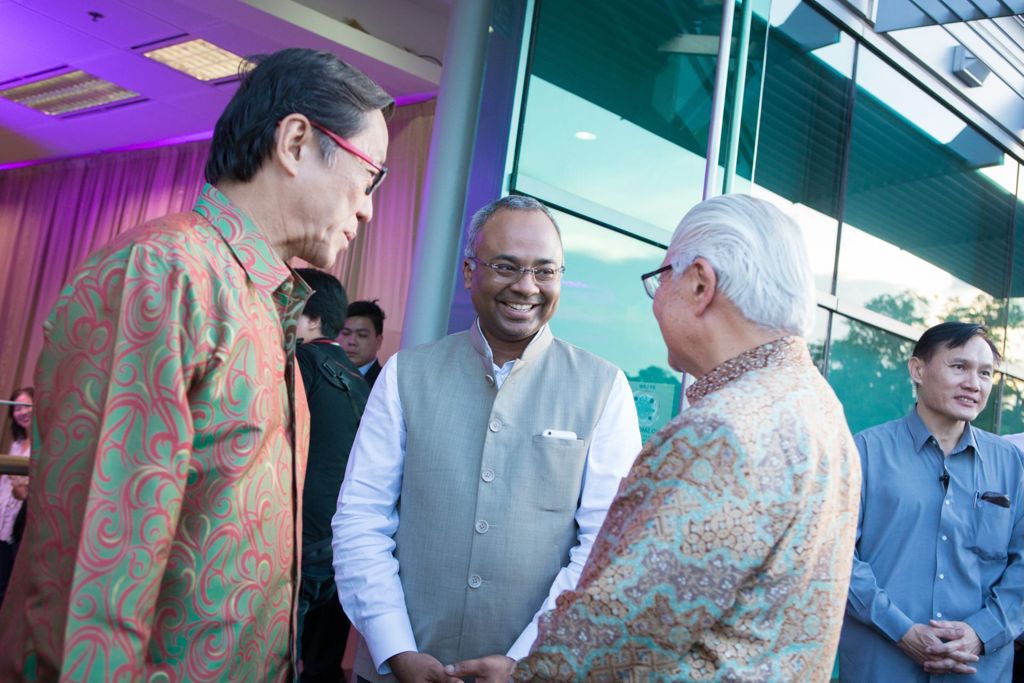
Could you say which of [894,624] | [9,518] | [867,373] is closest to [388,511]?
[894,624]

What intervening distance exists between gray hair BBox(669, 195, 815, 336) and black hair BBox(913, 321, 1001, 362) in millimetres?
1736

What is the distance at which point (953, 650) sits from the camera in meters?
2.43

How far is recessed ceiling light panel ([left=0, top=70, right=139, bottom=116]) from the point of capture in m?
6.16

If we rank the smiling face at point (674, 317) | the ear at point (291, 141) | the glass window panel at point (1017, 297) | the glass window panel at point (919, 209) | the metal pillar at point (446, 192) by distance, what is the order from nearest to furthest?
the ear at point (291, 141) → the smiling face at point (674, 317) → the metal pillar at point (446, 192) → the glass window panel at point (919, 209) → the glass window panel at point (1017, 297)

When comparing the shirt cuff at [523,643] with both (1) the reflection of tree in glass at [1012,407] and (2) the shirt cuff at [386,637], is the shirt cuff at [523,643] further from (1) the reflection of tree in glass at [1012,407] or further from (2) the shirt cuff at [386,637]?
(1) the reflection of tree in glass at [1012,407]

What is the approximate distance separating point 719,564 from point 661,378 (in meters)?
2.19

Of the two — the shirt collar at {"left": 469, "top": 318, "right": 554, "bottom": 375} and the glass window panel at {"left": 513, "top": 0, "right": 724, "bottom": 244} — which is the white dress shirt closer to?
the shirt collar at {"left": 469, "top": 318, "right": 554, "bottom": 375}

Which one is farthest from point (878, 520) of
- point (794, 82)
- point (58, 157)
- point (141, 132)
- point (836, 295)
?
point (58, 157)

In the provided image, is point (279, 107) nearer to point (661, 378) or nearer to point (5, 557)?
point (661, 378)

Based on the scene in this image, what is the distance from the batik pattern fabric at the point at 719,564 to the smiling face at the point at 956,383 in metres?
1.78

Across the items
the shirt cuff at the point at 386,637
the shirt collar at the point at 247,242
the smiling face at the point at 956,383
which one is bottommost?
the shirt cuff at the point at 386,637

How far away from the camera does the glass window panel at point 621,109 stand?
2.88 meters

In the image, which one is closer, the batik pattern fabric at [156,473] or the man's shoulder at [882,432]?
the batik pattern fabric at [156,473]

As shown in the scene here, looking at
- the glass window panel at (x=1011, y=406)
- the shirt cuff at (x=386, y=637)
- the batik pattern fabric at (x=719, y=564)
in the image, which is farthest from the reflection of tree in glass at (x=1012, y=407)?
the batik pattern fabric at (x=719, y=564)
